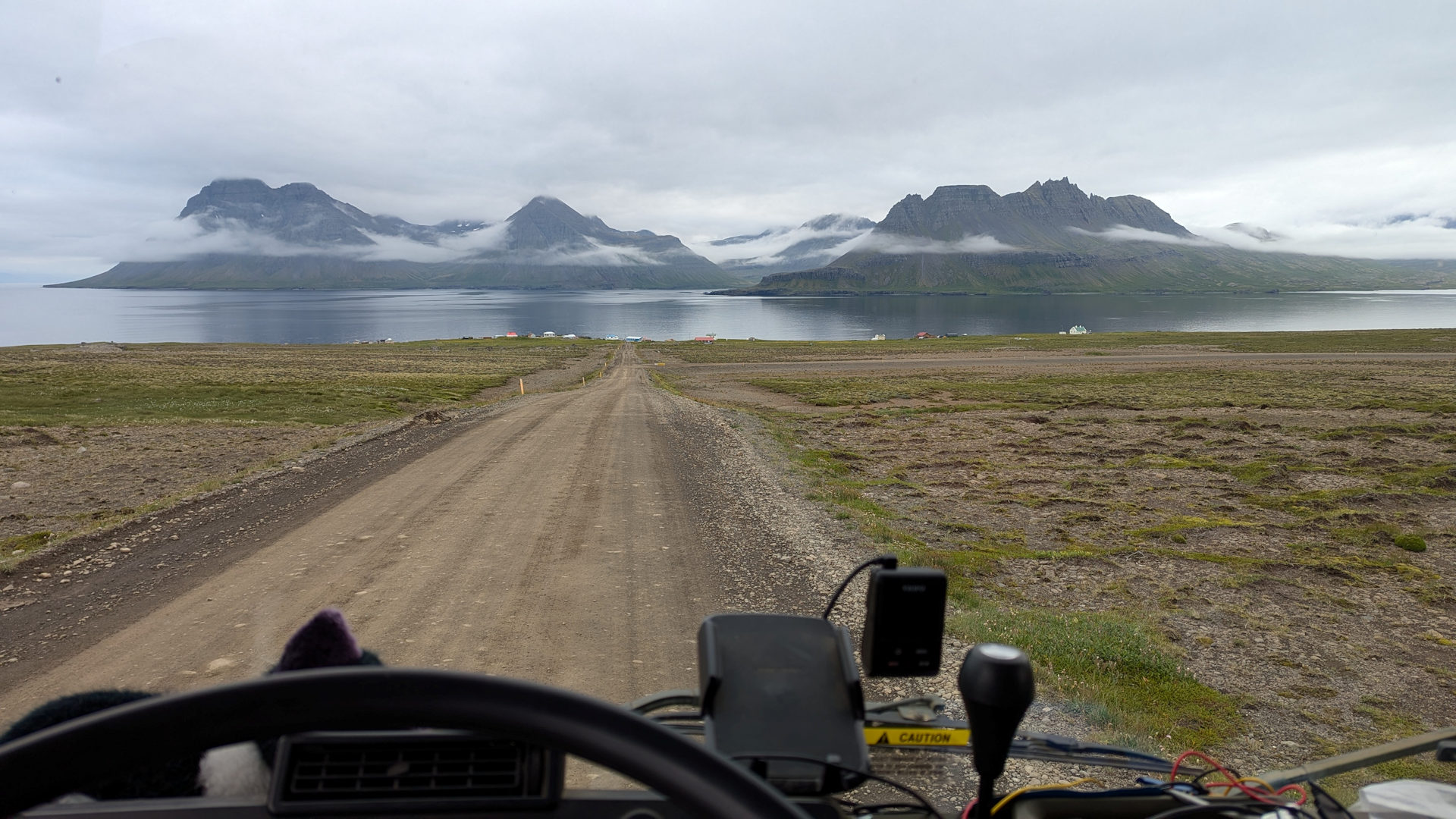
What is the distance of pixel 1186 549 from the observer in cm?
1034

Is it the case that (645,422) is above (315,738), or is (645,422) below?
below

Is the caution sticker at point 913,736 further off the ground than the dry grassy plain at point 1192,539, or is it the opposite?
the caution sticker at point 913,736

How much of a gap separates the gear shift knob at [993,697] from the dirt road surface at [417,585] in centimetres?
414

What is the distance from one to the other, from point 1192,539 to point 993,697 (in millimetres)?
11396

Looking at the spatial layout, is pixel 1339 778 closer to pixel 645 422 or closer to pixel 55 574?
pixel 55 574

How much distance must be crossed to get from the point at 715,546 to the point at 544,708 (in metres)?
8.47

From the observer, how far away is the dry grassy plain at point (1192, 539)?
5879 millimetres

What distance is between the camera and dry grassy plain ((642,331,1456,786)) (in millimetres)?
5879

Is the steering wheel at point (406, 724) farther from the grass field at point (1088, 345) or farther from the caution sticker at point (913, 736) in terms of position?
the grass field at point (1088, 345)

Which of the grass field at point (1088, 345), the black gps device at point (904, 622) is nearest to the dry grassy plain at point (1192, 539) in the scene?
the black gps device at point (904, 622)

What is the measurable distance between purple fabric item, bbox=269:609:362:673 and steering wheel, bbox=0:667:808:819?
0.65 m

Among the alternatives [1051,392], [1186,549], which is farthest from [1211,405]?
[1186,549]

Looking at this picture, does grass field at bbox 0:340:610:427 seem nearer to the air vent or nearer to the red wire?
the air vent

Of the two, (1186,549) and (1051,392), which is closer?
(1186,549)
